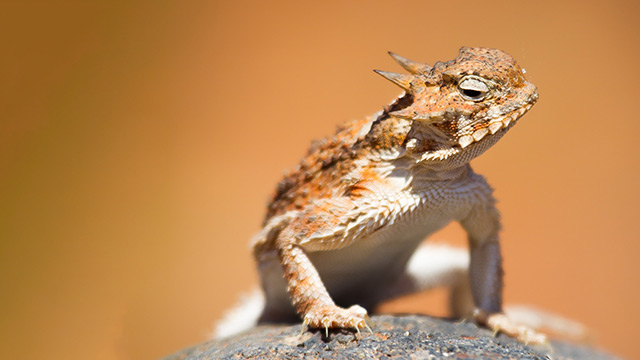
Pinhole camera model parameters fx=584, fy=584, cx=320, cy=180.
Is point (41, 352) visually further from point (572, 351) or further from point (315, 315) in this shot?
point (572, 351)

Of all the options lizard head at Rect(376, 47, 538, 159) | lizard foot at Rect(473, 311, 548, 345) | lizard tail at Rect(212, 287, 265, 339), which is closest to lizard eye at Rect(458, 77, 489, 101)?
lizard head at Rect(376, 47, 538, 159)

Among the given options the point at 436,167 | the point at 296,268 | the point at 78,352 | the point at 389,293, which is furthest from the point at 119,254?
the point at 436,167

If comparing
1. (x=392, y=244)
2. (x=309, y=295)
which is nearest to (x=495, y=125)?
(x=392, y=244)

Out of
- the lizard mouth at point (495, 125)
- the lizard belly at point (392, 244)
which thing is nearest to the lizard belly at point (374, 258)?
the lizard belly at point (392, 244)

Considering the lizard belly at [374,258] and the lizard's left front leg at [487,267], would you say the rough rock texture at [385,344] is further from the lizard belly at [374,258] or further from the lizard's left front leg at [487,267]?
the lizard belly at [374,258]

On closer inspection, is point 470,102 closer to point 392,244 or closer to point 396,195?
point 396,195

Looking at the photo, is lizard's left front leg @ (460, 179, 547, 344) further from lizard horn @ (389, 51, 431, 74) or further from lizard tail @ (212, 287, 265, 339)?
lizard tail @ (212, 287, 265, 339)

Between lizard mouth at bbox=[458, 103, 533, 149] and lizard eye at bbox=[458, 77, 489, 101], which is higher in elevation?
lizard eye at bbox=[458, 77, 489, 101]

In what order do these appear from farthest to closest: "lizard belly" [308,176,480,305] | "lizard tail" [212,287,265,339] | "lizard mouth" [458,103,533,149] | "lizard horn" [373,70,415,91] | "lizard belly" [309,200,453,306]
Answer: "lizard tail" [212,287,265,339] → "lizard belly" [309,200,453,306] → "lizard belly" [308,176,480,305] → "lizard horn" [373,70,415,91] → "lizard mouth" [458,103,533,149]
